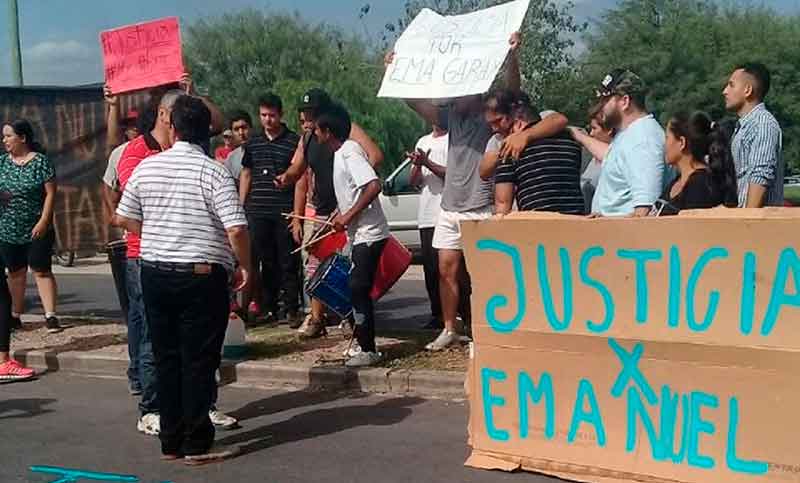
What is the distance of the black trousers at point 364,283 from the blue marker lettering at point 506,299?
7.03 ft

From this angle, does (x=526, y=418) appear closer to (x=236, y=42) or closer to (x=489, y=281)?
(x=489, y=281)

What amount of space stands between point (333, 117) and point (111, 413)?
2.40 metres

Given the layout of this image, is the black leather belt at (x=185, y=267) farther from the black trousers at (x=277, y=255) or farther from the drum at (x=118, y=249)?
the black trousers at (x=277, y=255)

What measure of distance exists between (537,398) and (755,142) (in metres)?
2.32

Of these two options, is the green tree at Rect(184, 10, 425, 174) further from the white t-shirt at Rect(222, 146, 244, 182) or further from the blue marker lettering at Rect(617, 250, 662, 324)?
the blue marker lettering at Rect(617, 250, 662, 324)

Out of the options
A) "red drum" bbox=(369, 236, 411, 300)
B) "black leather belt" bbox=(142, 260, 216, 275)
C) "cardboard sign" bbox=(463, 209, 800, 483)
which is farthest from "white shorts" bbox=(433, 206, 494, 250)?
"black leather belt" bbox=(142, 260, 216, 275)

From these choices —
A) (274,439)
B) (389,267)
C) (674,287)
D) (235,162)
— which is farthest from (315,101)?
(674,287)

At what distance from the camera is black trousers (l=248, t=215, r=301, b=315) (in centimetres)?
894

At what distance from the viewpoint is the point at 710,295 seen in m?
4.42

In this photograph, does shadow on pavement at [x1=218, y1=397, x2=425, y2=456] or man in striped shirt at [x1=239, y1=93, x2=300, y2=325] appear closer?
shadow on pavement at [x1=218, y1=397, x2=425, y2=456]

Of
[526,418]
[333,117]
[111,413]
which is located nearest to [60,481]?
[111,413]

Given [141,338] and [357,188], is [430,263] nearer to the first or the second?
[357,188]

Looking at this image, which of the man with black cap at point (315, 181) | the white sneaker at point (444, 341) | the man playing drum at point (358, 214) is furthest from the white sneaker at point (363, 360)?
the man with black cap at point (315, 181)

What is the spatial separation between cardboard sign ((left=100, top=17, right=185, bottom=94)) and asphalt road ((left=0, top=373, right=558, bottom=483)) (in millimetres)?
2187
